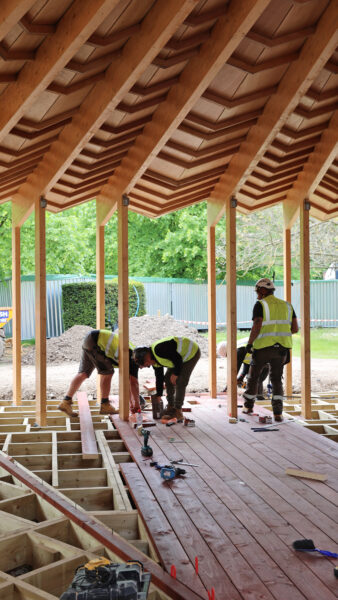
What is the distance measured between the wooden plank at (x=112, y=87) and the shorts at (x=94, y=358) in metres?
2.17

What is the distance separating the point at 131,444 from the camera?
689 centimetres

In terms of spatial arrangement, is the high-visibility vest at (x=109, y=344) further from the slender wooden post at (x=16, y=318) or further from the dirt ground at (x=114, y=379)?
the dirt ground at (x=114, y=379)

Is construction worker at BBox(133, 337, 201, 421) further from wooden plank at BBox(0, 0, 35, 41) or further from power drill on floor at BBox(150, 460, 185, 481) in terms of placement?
wooden plank at BBox(0, 0, 35, 41)

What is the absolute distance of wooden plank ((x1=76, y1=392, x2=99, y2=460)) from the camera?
254 inches

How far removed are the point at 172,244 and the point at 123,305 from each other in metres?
18.4

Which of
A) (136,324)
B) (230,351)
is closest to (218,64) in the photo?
(230,351)

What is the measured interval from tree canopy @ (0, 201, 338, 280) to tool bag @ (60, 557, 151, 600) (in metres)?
14.3

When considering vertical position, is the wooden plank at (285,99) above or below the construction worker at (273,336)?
above

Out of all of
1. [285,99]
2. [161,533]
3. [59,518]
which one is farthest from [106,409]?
[285,99]

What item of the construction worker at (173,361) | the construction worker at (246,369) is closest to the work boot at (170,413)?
the construction worker at (173,361)

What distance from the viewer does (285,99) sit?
6738mm

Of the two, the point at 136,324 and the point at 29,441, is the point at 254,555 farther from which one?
the point at 136,324

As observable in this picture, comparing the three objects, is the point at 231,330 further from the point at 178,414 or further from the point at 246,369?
the point at 246,369

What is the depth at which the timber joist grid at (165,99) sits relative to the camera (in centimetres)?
499
